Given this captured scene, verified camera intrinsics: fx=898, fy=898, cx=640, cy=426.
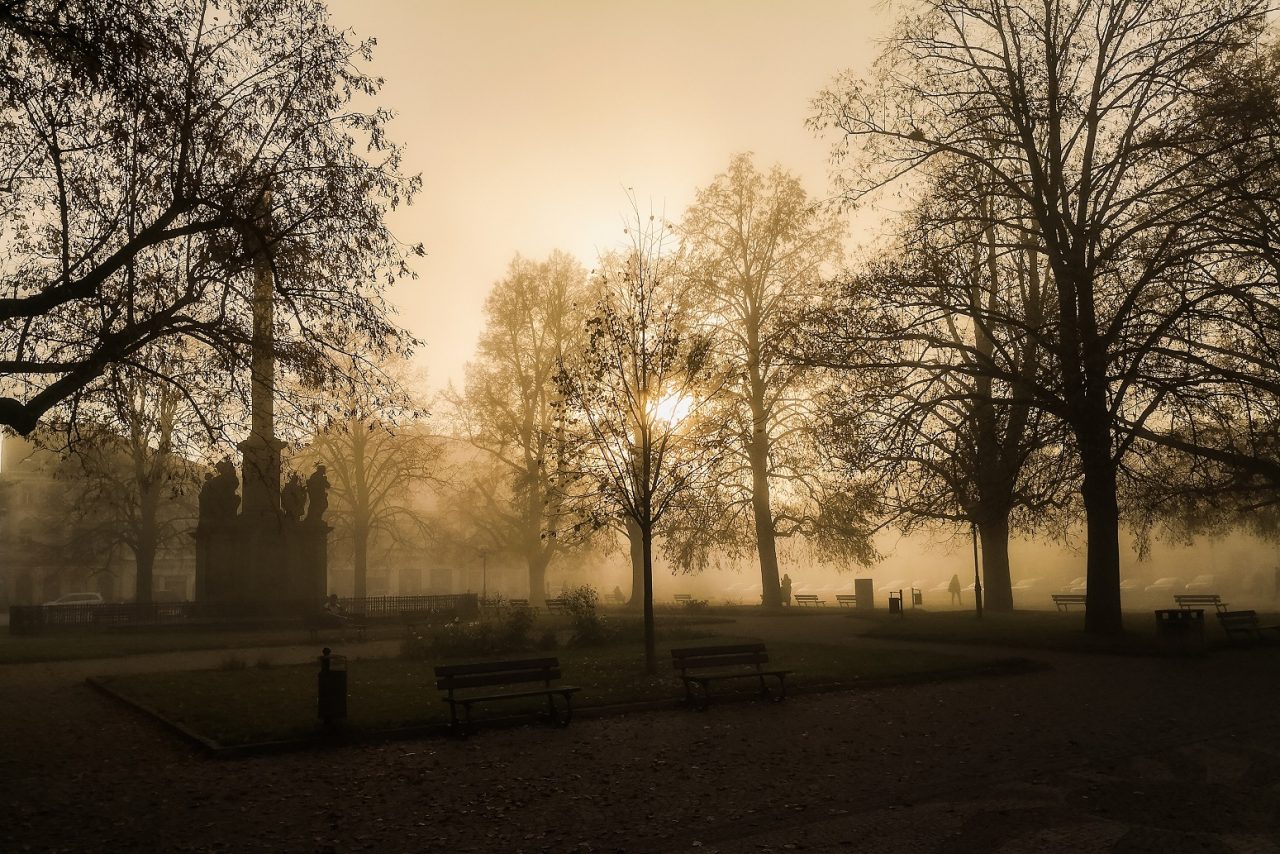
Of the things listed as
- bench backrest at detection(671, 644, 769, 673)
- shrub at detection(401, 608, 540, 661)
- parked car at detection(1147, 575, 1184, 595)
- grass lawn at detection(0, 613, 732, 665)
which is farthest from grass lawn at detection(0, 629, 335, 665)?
parked car at detection(1147, 575, 1184, 595)

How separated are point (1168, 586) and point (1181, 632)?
4910cm

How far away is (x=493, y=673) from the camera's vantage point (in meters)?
12.1

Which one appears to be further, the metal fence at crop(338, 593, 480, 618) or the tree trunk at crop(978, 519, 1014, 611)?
the metal fence at crop(338, 593, 480, 618)

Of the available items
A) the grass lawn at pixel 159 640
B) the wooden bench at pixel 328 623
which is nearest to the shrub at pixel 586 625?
the grass lawn at pixel 159 640

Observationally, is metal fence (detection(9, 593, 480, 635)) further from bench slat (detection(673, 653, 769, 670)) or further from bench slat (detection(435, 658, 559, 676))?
bench slat (detection(435, 658, 559, 676))

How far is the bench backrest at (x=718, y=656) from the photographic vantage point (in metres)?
13.4

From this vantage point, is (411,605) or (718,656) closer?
(718,656)

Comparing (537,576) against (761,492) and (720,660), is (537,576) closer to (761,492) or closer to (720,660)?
(761,492)

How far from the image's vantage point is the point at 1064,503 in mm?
19469

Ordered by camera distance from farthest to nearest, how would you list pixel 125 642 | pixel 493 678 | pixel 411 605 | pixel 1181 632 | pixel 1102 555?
pixel 411 605 → pixel 125 642 → pixel 1102 555 → pixel 1181 632 → pixel 493 678

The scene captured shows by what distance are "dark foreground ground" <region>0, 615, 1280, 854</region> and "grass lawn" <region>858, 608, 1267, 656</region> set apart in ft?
18.6

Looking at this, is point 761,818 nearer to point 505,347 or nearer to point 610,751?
point 610,751

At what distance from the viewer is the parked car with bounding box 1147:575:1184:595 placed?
190ft

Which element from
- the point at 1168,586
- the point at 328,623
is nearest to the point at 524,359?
the point at 328,623
